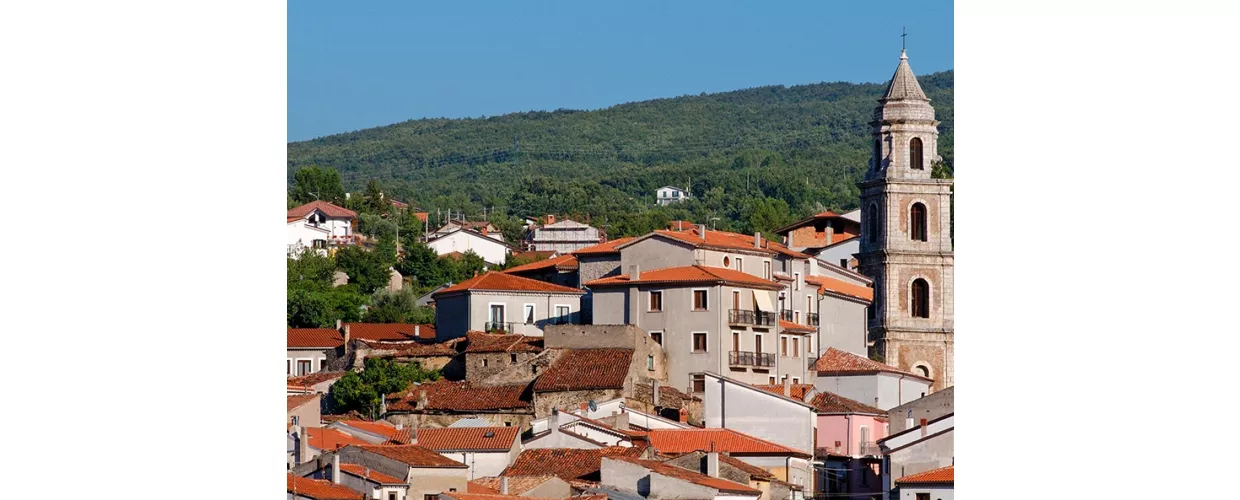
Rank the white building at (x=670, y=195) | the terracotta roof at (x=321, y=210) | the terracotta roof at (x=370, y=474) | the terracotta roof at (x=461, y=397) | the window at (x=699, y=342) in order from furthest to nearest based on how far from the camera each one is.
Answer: the white building at (x=670, y=195), the terracotta roof at (x=321, y=210), the window at (x=699, y=342), the terracotta roof at (x=461, y=397), the terracotta roof at (x=370, y=474)

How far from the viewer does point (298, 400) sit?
2383cm

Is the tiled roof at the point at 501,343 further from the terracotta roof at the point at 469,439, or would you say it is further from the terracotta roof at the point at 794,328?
the terracotta roof at the point at 469,439

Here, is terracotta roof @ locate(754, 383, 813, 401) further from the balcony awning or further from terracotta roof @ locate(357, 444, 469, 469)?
terracotta roof @ locate(357, 444, 469, 469)

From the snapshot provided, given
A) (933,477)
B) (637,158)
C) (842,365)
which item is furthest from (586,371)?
(637,158)

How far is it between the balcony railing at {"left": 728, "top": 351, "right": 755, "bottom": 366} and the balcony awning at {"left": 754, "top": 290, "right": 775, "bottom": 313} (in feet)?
2.14

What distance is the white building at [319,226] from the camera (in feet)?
148

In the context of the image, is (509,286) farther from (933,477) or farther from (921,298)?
(933,477)

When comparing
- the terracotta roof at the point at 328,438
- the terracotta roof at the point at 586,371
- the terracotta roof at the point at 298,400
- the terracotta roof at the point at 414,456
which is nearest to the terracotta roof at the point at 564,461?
the terracotta roof at the point at 414,456

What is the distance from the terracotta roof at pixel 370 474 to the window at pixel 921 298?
1713 cm
